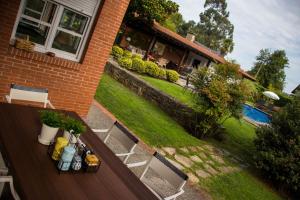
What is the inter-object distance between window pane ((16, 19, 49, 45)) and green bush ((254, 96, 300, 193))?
745 cm

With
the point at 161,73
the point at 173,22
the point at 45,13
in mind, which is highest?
the point at 173,22

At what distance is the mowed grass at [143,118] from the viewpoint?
830cm

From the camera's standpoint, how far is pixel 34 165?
2648 mm

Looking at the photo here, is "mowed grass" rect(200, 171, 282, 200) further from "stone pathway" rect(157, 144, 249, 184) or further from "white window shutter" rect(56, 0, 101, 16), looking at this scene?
"white window shutter" rect(56, 0, 101, 16)

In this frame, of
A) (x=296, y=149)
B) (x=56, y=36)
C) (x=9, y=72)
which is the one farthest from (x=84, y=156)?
(x=296, y=149)

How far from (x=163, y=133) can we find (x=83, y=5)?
4.49 metres

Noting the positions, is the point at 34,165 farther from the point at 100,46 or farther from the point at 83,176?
the point at 100,46

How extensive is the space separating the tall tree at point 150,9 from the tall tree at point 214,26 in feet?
142

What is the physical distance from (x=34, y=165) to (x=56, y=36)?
417cm

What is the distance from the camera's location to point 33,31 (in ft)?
19.4

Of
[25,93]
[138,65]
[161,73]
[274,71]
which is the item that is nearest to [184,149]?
[25,93]

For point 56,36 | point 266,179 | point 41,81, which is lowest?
point 266,179

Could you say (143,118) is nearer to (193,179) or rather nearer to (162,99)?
(162,99)

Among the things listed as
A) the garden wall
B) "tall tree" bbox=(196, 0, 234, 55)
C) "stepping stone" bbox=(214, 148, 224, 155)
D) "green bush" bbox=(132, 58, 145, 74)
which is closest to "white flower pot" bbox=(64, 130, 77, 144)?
"stepping stone" bbox=(214, 148, 224, 155)
